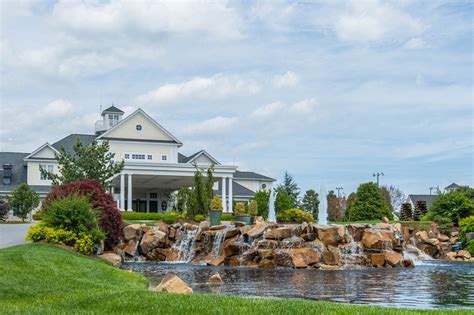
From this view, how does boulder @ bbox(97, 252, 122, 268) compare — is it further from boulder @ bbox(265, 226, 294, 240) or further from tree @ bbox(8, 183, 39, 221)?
tree @ bbox(8, 183, 39, 221)

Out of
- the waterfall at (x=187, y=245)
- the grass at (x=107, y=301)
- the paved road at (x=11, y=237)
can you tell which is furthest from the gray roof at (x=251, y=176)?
the grass at (x=107, y=301)

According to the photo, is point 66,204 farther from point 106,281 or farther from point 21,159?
point 21,159

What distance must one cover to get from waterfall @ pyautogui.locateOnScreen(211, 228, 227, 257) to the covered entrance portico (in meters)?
15.1

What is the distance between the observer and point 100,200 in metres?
25.2

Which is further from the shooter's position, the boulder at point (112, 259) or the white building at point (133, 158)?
the white building at point (133, 158)

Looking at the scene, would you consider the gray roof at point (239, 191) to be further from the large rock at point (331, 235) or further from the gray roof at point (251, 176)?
the large rock at point (331, 235)

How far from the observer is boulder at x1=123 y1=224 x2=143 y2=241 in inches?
1104

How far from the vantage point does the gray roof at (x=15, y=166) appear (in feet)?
175

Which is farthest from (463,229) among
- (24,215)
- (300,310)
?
(24,215)

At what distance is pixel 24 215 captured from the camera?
148 feet

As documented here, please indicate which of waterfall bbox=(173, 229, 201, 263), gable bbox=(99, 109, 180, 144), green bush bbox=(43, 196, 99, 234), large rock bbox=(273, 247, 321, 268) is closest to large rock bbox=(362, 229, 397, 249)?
large rock bbox=(273, 247, 321, 268)

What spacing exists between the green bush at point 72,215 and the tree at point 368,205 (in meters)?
20.8

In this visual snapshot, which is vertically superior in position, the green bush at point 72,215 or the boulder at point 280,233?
the green bush at point 72,215

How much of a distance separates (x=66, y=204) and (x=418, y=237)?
17.1m
